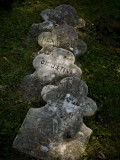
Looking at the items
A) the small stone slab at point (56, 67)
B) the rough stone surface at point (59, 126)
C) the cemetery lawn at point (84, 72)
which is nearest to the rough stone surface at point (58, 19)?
the cemetery lawn at point (84, 72)

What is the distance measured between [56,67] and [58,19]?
216cm

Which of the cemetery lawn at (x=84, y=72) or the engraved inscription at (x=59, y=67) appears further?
the engraved inscription at (x=59, y=67)

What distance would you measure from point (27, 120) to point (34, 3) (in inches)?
187

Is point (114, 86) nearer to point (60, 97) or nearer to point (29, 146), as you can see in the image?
point (60, 97)

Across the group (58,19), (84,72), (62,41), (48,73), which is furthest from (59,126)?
(58,19)

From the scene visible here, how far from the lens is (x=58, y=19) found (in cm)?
561

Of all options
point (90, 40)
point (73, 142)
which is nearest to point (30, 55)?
point (90, 40)

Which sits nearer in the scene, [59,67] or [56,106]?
[56,106]

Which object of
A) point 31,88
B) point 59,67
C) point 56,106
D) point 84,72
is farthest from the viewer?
point 84,72

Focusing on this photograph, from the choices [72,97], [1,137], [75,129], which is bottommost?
[1,137]

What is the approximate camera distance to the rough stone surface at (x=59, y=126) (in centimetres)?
282

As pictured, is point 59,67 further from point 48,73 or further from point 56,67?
point 48,73

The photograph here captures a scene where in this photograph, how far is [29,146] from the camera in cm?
282

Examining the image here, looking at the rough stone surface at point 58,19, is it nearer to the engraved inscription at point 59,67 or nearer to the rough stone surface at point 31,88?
the engraved inscription at point 59,67
